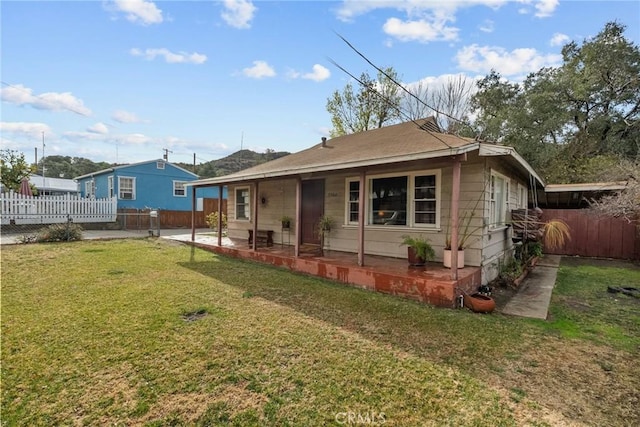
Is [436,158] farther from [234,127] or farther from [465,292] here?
[234,127]

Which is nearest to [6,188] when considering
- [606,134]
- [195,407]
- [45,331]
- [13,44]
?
[13,44]

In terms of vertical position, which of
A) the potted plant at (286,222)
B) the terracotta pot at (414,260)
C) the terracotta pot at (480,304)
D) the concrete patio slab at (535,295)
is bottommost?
the concrete patio slab at (535,295)

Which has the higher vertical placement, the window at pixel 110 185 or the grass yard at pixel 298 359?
the window at pixel 110 185

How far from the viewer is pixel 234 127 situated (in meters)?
16.9

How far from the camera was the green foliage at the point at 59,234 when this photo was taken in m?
10.6

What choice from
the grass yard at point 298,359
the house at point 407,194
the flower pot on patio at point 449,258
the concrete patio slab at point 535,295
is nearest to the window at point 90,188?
the house at point 407,194

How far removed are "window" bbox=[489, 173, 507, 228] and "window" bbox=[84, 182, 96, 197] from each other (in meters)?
24.3

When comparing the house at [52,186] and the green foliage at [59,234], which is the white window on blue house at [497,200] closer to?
the green foliage at [59,234]

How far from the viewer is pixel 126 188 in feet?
63.6

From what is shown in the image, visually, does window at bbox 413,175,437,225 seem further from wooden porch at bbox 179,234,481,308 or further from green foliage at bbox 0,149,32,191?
green foliage at bbox 0,149,32,191

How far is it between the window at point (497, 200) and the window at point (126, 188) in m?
20.0

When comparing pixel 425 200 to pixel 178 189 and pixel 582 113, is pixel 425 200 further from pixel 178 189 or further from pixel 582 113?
pixel 178 189

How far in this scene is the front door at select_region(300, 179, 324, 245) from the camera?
8.65 metres

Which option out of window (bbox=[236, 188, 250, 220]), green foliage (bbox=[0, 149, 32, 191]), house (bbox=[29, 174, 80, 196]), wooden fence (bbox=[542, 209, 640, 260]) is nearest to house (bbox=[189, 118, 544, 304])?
window (bbox=[236, 188, 250, 220])
